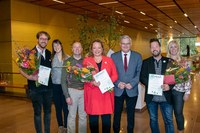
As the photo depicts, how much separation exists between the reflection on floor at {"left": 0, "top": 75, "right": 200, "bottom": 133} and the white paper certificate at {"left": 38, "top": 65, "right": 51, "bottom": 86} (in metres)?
1.33

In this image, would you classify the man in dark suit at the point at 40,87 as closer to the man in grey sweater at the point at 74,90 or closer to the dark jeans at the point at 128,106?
the man in grey sweater at the point at 74,90

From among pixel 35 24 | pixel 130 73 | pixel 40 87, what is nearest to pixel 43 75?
pixel 40 87

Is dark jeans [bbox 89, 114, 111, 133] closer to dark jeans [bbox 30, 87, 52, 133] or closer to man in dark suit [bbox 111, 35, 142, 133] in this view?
man in dark suit [bbox 111, 35, 142, 133]

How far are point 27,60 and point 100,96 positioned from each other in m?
1.06

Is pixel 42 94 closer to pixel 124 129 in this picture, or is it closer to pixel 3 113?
pixel 124 129

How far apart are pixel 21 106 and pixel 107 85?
4.14 metres

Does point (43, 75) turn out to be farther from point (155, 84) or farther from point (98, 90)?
point (155, 84)

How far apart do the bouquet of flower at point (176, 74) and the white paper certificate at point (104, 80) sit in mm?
701

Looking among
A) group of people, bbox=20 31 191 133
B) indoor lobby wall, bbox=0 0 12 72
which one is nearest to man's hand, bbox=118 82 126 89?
group of people, bbox=20 31 191 133

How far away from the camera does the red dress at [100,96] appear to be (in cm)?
300

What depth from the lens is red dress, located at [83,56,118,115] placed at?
3.00 m

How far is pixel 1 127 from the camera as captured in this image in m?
4.45

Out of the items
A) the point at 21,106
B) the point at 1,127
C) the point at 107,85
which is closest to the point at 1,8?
the point at 21,106

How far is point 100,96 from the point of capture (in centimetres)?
301
